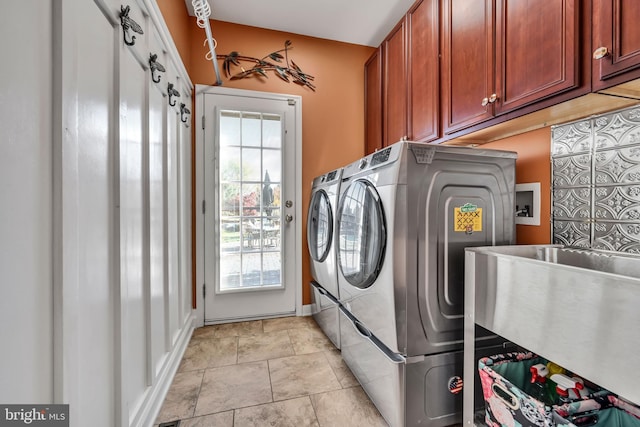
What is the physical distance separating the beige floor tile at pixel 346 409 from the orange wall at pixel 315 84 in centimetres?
120

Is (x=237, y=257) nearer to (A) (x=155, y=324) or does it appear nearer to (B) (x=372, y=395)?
(A) (x=155, y=324)

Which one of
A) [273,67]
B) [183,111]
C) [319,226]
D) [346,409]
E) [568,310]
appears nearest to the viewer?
[568,310]

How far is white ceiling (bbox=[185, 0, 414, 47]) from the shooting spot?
2.14 metres

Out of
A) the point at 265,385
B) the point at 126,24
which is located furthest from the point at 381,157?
the point at 265,385

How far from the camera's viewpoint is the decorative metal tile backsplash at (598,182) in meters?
1.08

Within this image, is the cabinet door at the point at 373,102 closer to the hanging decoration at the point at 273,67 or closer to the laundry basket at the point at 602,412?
the hanging decoration at the point at 273,67

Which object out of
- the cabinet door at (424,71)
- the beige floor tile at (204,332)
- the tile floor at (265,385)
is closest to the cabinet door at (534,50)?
the cabinet door at (424,71)

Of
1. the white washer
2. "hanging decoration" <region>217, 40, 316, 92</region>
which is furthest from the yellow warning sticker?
"hanging decoration" <region>217, 40, 316, 92</region>

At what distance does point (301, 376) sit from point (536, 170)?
6.09 feet

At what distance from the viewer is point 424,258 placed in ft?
3.88

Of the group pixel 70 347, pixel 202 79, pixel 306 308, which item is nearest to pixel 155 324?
pixel 70 347

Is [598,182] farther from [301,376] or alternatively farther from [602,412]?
[301,376]

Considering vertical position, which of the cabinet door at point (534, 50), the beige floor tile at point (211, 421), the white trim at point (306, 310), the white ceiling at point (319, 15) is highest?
the white ceiling at point (319, 15)

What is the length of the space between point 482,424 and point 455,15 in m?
2.12
